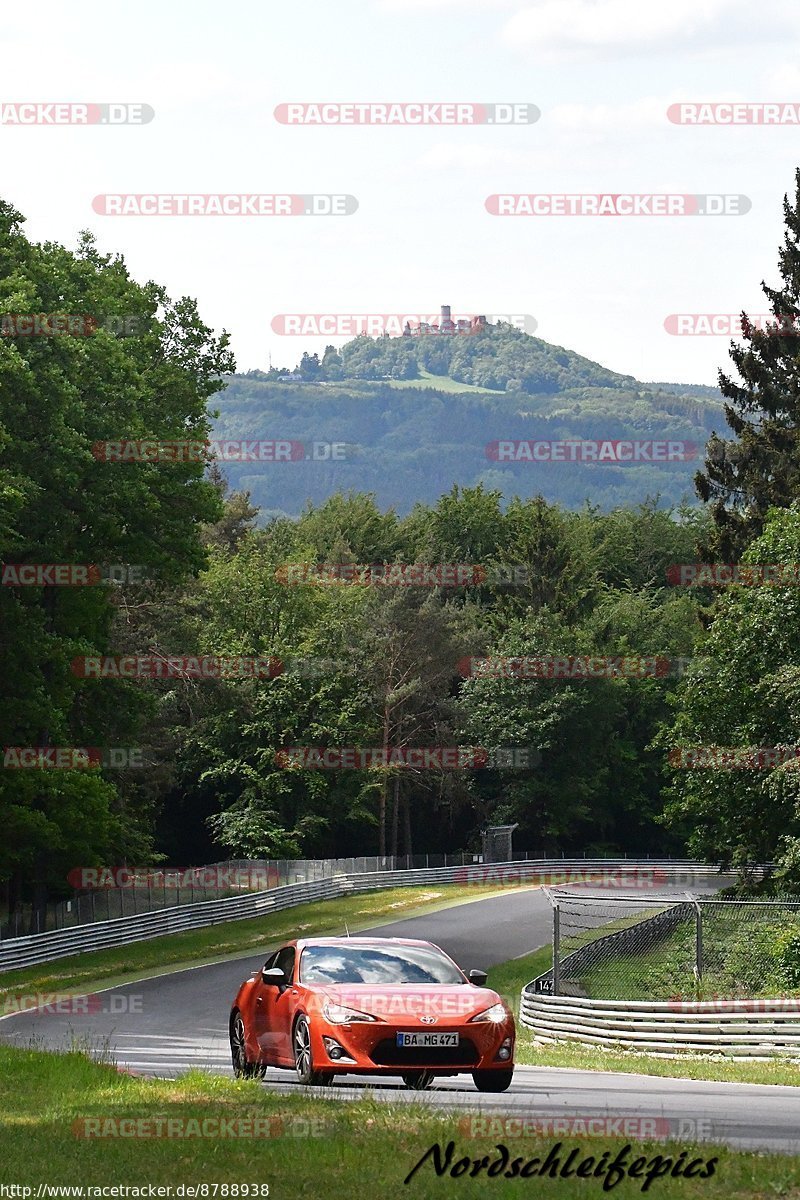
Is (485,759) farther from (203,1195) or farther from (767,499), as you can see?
(203,1195)

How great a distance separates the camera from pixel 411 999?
1373 cm

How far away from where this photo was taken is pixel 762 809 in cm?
4212

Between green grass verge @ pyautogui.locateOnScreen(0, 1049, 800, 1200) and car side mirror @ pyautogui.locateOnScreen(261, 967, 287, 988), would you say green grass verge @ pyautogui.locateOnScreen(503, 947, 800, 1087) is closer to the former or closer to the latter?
car side mirror @ pyautogui.locateOnScreen(261, 967, 287, 988)

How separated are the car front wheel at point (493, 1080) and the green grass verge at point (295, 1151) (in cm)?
174

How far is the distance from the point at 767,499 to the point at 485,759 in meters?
37.7

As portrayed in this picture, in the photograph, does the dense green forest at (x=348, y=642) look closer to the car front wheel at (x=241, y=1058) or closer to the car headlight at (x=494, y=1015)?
the car front wheel at (x=241, y=1058)

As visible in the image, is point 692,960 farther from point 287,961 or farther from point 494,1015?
point 494,1015

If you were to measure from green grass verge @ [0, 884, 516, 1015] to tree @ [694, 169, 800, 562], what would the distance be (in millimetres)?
17481

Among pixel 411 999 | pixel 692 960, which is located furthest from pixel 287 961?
pixel 692 960

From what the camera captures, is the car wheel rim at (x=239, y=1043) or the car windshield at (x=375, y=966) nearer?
the car windshield at (x=375, y=966)

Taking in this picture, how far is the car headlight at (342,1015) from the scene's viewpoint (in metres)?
13.4

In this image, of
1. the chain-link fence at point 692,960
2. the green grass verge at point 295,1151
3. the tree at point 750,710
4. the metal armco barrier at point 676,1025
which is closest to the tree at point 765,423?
the tree at point 750,710

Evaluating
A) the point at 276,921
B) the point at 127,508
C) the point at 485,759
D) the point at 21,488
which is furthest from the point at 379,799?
the point at 21,488

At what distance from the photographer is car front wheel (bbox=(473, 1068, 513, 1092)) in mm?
13609
